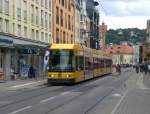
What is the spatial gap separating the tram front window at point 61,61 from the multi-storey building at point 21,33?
8320 millimetres

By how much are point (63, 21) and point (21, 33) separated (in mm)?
25484

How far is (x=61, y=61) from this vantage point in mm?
40531

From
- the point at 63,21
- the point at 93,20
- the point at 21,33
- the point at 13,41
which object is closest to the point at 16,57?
the point at 21,33

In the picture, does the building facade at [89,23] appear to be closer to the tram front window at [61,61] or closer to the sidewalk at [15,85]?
the sidewalk at [15,85]

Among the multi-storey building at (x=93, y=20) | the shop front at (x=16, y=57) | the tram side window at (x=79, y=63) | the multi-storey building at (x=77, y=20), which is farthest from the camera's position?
the multi-storey building at (x=93, y=20)

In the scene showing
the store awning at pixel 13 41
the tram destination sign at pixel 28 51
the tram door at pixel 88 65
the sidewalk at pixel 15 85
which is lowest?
the sidewalk at pixel 15 85

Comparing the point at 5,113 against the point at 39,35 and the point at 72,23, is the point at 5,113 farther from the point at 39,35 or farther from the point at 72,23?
the point at 72,23

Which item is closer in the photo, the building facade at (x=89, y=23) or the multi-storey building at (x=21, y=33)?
the multi-storey building at (x=21, y=33)

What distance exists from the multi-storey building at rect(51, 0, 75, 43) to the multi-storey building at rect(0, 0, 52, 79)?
6.74 meters

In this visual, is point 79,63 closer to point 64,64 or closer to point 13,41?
point 64,64

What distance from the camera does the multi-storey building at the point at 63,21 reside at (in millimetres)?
76381

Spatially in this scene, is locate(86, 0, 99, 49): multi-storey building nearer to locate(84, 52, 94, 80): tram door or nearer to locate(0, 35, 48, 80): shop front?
locate(0, 35, 48, 80): shop front

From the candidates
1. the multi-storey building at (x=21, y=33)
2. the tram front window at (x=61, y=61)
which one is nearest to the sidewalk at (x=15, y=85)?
the tram front window at (x=61, y=61)

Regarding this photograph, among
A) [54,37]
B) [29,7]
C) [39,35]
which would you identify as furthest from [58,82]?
[54,37]
